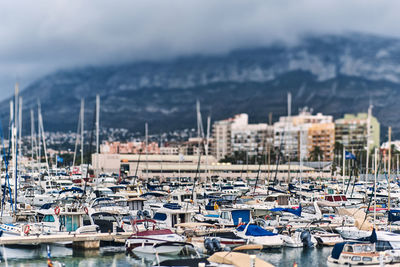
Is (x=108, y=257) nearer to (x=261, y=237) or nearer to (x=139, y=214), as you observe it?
(x=261, y=237)

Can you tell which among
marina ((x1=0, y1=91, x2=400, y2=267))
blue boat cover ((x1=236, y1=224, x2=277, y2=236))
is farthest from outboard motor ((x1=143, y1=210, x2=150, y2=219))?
blue boat cover ((x1=236, y1=224, x2=277, y2=236))

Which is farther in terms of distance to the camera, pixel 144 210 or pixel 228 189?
pixel 228 189

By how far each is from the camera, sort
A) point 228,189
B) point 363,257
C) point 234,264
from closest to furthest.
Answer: point 234,264
point 363,257
point 228,189

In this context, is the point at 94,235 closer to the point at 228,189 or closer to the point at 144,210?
the point at 144,210

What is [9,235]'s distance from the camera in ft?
134

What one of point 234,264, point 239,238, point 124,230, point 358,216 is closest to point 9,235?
point 124,230

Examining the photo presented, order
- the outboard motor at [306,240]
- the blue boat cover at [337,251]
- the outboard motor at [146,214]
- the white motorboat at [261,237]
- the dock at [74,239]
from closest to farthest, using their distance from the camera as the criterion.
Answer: the blue boat cover at [337,251] < the dock at [74,239] < the white motorboat at [261,237] < the outboard motor at [306,240] < the outboard motor at [146,214]

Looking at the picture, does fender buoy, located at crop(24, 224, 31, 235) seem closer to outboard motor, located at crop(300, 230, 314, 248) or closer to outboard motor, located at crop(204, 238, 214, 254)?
outboard motor, located at crop(204, 238, 214, 254)

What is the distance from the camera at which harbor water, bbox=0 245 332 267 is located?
3700 centimetres

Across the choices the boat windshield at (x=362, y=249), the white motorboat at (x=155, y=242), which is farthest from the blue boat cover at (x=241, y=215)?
the boat windshield at (x=362, y=249)

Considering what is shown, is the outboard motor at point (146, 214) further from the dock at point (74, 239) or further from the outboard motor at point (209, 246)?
the outboard motor at point (209, 246)

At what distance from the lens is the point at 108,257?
38531 mm

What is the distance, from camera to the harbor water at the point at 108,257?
37.0 meters

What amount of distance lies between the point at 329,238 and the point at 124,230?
1337 centimetres
